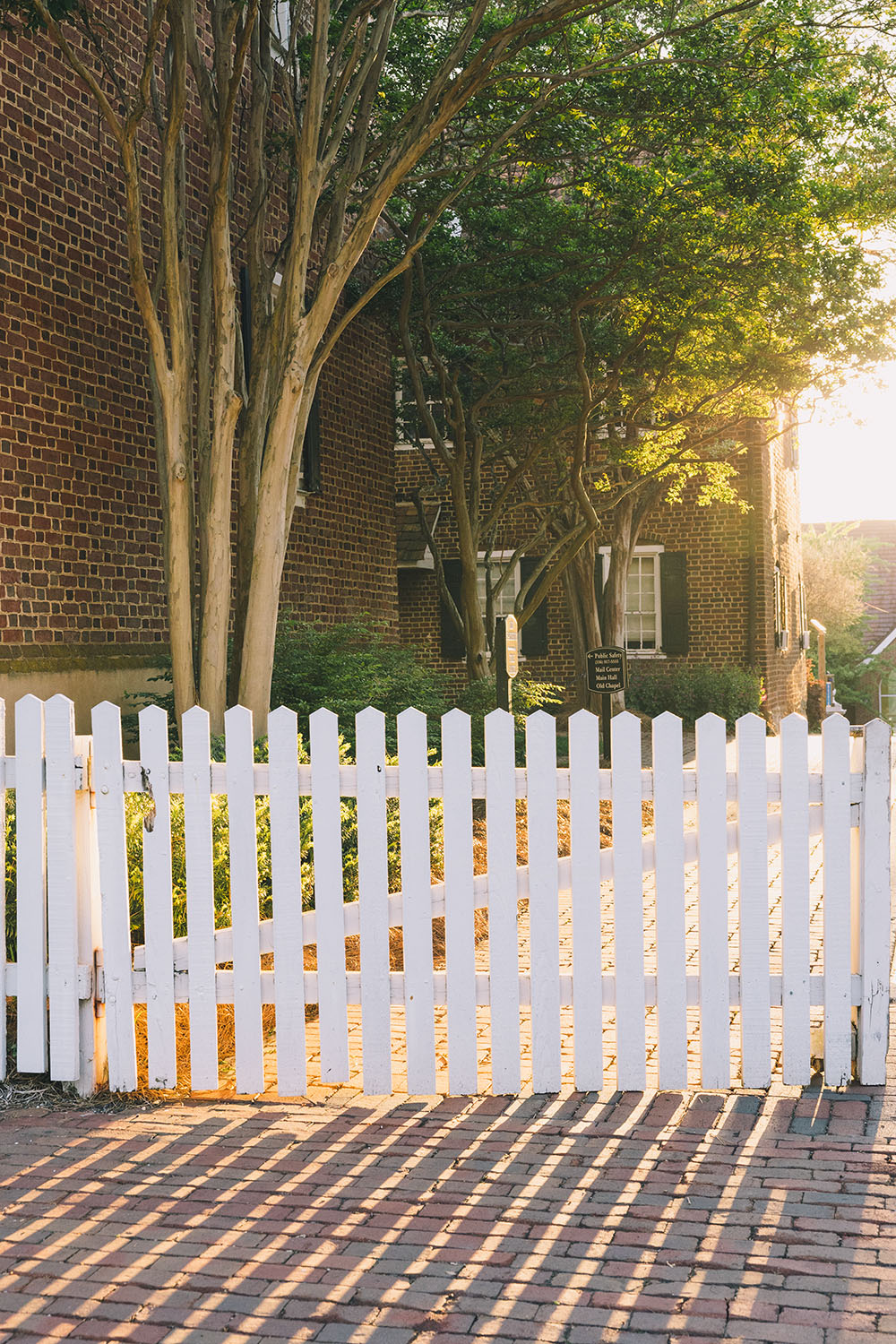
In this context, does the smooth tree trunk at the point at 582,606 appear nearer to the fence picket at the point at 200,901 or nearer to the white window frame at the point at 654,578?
the white window frame at the point at 654,578

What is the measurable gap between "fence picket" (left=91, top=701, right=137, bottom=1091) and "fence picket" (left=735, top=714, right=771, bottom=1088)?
7.17ft

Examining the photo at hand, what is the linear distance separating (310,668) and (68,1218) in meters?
7.04

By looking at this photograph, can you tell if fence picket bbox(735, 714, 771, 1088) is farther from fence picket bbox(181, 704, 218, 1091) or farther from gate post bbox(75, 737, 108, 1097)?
gate post bbox(75, 737, 108, 1097)

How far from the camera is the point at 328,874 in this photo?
14.7 ft

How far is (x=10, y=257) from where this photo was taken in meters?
9.10

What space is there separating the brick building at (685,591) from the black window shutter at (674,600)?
16mm

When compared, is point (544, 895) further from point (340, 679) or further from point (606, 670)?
point (606, 670)

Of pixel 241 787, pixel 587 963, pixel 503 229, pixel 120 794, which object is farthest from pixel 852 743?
pixel 503 229

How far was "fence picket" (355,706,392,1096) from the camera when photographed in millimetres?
4465

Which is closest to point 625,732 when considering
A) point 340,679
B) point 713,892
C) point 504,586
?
point 713,892

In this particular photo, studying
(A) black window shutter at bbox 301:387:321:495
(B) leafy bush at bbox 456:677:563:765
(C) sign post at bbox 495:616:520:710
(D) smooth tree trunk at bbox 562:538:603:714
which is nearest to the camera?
(C) sign post at bbox 495:616:520:710

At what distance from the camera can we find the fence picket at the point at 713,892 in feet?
14.4

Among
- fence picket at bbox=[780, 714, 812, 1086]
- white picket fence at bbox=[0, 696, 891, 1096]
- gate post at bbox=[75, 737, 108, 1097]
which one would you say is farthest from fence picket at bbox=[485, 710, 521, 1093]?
gate post at bbox=[75, 737, 108, 1097]

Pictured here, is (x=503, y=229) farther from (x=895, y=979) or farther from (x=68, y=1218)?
(x=68, y=1218)
